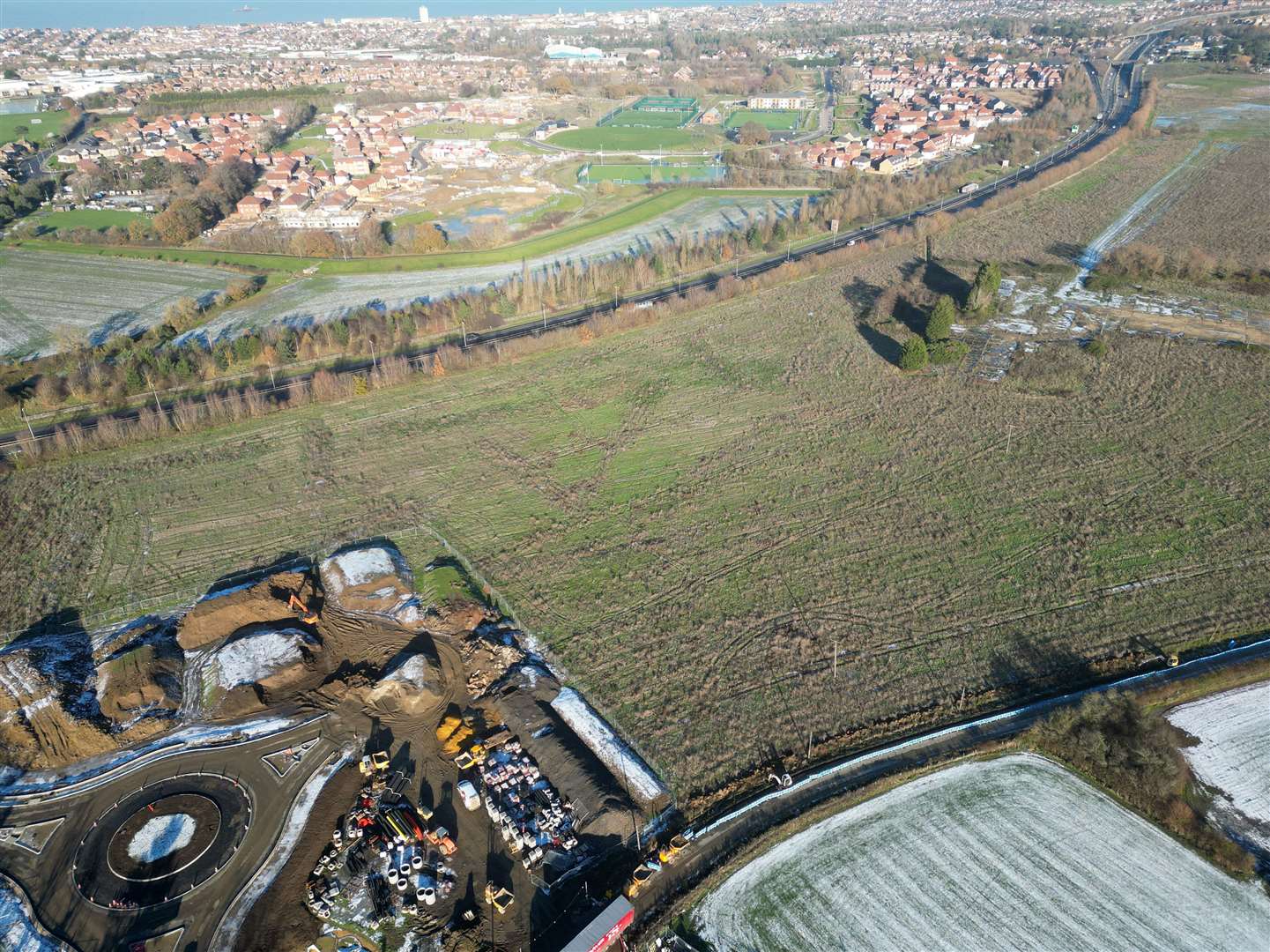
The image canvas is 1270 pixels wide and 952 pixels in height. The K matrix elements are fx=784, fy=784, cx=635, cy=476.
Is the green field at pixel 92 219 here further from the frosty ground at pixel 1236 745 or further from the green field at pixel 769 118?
the frosty ground at pixel 1236 745

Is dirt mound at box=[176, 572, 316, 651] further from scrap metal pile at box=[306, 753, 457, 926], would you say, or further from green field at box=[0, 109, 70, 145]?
green field at box=[0, 109, 70, 145]

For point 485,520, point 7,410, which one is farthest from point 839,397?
point 7,410

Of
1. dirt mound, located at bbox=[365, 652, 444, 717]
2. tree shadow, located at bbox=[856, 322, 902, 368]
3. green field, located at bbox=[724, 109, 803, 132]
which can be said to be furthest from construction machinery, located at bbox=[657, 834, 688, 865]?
green field, located at bbox=[724, 109, 803, 132]

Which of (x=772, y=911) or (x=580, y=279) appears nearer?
(x=772, y=911)

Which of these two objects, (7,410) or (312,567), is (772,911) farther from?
(7,410)

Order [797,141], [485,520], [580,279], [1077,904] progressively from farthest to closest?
Result: [797,141], [580,279], [485,520], [1077,904]

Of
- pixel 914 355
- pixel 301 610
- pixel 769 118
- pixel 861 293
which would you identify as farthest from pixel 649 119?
pixel 301 610

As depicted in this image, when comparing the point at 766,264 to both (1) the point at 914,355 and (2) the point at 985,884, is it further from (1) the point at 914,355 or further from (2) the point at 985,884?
(2) the point at 985,884
